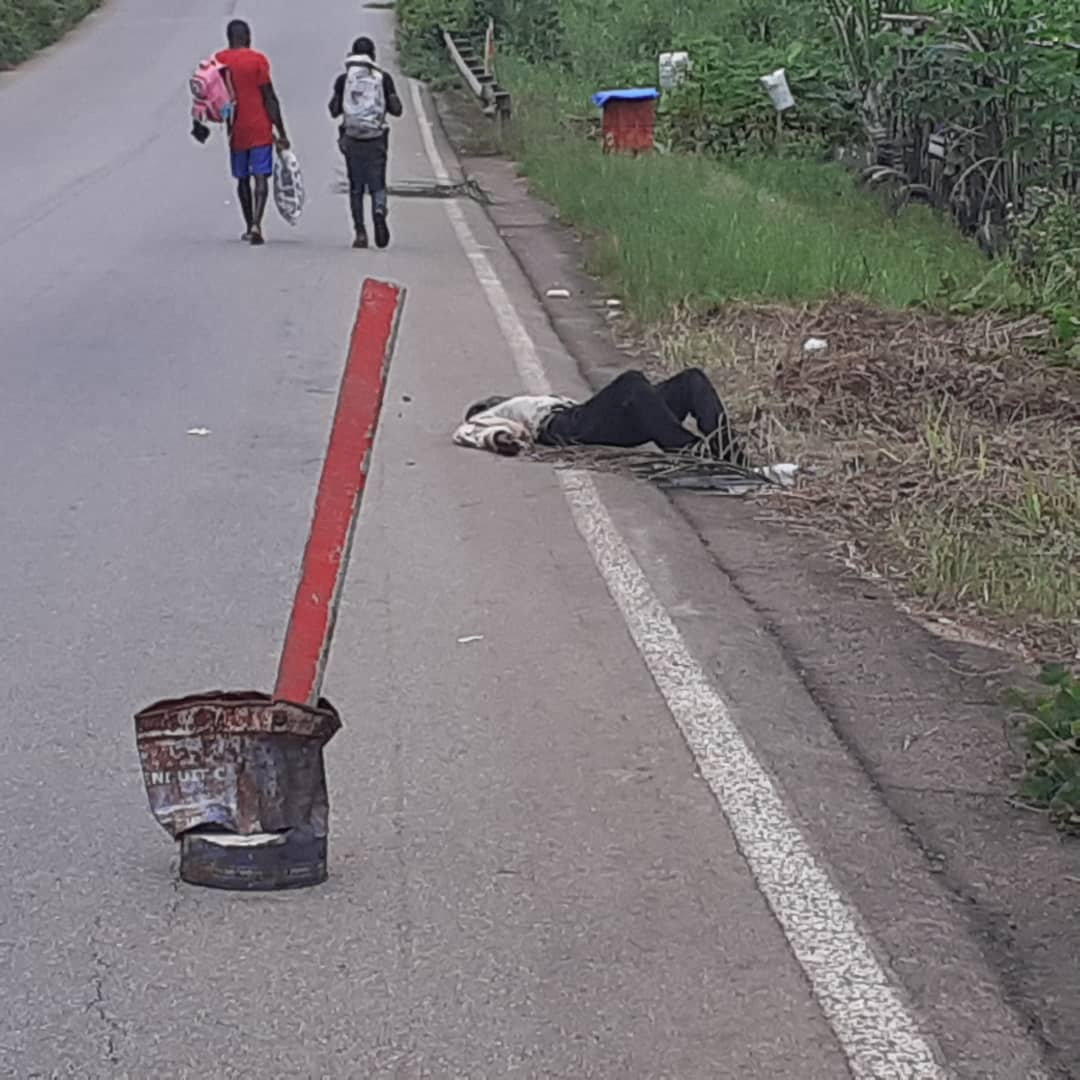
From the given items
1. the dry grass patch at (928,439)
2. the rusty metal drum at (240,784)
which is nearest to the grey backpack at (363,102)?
the dry grass patch at (928,439)

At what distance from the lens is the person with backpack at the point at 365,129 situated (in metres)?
16.0

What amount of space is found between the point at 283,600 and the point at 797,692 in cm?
185

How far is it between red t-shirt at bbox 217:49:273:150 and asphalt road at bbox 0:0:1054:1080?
475 cm

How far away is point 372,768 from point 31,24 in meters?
36.6

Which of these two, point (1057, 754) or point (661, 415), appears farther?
point (661, 415)

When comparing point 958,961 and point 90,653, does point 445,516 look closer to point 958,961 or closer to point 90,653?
point 90,653

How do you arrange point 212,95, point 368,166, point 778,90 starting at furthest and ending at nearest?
point 778,90 < point 212,95 < point 368,166

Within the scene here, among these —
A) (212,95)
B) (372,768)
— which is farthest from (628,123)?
(372,768)

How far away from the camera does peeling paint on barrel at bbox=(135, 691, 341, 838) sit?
14.7 feet

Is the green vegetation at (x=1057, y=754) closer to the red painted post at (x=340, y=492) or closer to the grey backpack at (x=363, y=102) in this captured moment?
the red painted post at (x=340, y=492)

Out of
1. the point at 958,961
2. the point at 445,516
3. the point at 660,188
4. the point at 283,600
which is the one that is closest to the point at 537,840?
the point at 958,961

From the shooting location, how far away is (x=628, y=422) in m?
8.92

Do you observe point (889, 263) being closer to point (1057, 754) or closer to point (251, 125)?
point (251, 125)

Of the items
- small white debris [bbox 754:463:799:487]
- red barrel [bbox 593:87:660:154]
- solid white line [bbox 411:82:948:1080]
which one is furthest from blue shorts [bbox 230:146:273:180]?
solid white line [bbox 411:82:948:1080]
